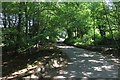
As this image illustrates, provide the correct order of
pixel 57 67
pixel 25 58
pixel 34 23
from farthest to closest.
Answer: pixel 34 23
pixel 25 58
pixel 57 67

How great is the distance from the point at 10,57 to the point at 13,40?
12.3 feet

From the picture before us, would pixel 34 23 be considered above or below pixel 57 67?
above

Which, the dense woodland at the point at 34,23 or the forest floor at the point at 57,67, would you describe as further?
the dense woodland at the point at 34,23

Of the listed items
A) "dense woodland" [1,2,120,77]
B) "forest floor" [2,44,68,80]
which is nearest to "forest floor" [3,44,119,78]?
"forest floor" [2,44,68,80]

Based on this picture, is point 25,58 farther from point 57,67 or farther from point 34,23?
point 57,67

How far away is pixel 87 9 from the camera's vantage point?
95.2 feet

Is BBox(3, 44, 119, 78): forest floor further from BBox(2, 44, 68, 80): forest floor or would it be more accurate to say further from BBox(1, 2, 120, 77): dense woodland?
BBox(1, 2, 120, 77): dense woodland

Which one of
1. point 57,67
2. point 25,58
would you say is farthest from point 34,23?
point 57,67

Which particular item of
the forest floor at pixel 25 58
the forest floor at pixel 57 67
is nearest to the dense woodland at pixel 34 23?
the forest floor at pixel 25 58

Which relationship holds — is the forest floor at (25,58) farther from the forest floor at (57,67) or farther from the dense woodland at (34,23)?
the dense woodland at (34,23)

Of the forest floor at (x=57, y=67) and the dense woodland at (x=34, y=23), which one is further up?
the dense woodland at (x=34, y=23)

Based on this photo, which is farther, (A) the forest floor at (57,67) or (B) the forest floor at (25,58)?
A: (B) the forest floor at (25,58)

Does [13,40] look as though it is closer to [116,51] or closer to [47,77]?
[47,77]

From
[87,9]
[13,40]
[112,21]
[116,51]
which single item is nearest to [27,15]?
[13,40]
